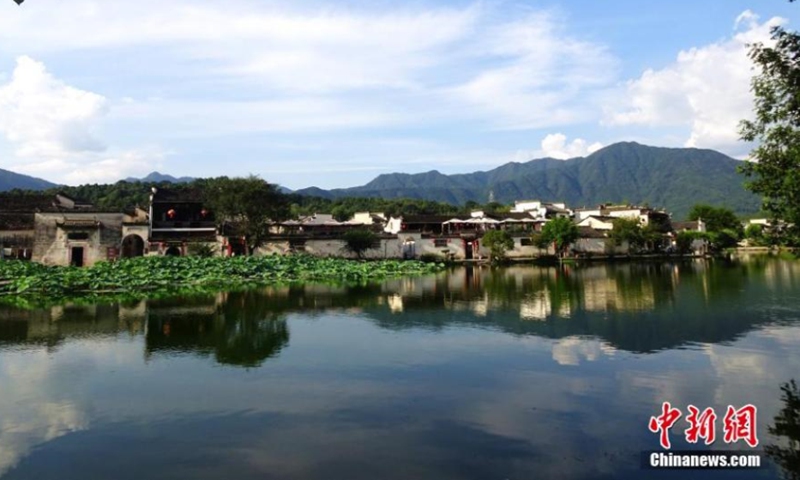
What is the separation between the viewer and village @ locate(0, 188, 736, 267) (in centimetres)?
3862

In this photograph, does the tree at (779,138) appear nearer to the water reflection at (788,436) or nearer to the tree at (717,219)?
the water reflection at (788,436)

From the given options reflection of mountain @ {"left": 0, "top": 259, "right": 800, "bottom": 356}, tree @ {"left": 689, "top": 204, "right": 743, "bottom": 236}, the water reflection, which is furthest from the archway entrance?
tree @ {"left": 689, "top": 204, "right": 743, "bottom": 236}

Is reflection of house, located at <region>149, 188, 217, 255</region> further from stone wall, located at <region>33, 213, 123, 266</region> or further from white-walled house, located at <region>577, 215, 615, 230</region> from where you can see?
white-walled house, located at <region>577, 215, 615, 230</region>

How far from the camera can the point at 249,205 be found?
41281 millimetres

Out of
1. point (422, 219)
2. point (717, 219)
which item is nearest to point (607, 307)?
point (422, 219)

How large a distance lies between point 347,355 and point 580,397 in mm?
5751

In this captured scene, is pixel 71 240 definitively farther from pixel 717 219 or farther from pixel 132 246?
pixel 717 219

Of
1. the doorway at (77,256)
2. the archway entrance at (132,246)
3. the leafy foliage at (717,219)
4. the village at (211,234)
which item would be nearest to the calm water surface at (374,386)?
the doorway at (77,256)

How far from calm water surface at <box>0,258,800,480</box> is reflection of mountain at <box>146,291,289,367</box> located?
10 cm

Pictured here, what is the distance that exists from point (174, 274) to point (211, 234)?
14334 millimetres

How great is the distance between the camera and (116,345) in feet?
47.4

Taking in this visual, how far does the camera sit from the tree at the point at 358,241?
46.4 meters

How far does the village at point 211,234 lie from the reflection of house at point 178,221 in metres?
0.07

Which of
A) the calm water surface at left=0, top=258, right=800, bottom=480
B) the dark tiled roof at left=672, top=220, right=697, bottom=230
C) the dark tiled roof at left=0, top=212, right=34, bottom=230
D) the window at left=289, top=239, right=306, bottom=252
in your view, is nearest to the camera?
the calm water surface at left=0, top=258, right=800, bottom=480
